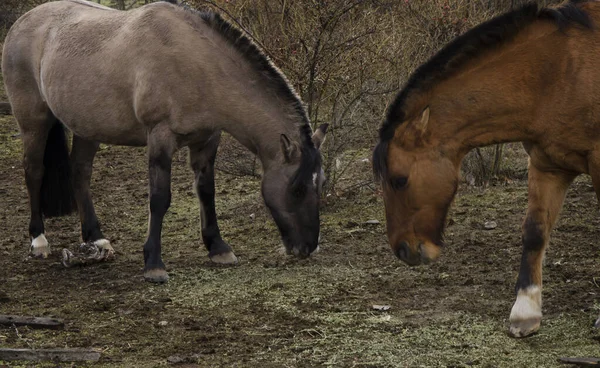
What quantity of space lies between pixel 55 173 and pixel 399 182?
12.3 feet

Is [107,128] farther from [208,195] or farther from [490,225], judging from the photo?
[490,225]

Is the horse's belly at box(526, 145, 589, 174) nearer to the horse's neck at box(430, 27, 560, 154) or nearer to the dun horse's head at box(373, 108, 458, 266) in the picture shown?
the horse's neck at box(430, 27, 560, 154)

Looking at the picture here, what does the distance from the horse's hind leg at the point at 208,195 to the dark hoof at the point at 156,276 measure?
0.59m

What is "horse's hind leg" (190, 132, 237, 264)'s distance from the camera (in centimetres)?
702

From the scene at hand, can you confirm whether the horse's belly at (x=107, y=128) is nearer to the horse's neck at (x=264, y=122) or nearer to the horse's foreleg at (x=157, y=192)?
the horse's foreleg at (x=157, y=192)

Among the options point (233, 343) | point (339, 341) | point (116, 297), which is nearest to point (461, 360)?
point (339, 341)

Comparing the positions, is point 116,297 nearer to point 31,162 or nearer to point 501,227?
point 31,162

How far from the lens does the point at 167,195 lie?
6668 mm

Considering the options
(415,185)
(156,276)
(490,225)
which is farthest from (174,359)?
(490,225)

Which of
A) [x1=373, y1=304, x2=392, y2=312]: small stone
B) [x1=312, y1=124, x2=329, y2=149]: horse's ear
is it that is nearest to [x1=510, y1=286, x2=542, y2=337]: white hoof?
[x1=373, y1=304, x2=392, y2=312]: small stone

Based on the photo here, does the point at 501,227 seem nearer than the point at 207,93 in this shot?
No

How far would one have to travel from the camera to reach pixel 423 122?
15.7ft

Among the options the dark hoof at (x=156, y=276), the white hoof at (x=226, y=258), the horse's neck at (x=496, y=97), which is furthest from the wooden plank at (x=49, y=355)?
the white hoof at (x=226, y=258)

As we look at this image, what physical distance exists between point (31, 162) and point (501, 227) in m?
3.84
